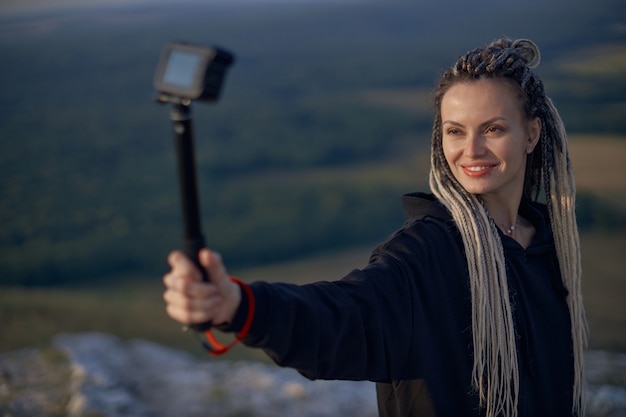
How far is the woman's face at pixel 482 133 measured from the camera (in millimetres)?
2158

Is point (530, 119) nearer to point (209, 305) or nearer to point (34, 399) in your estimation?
point (209, 305)

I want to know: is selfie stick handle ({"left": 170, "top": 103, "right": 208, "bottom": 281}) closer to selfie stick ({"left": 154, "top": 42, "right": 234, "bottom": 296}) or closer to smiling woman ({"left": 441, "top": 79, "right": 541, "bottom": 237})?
selfie stick ({"left": 154, "top": 42, "right": 234, "bottom": 296})

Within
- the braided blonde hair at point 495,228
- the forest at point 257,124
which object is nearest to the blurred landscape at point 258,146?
the forest at point 257,124

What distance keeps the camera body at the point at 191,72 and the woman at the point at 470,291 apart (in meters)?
0.39

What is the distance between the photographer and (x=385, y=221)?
9578mm

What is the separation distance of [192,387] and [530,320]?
2630 millimetres

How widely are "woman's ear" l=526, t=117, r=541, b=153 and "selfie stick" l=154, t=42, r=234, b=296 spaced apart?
1.20m

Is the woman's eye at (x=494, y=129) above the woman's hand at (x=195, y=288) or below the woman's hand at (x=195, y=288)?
above

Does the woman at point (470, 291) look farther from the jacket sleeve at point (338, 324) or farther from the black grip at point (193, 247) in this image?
the black grip at point (193, 247)

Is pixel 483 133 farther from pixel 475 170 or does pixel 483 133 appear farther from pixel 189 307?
pixel 189 307

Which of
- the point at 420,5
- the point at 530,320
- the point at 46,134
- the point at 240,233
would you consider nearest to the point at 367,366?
the point at 530,320

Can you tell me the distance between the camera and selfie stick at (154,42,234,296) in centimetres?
138

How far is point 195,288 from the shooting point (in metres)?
1.40

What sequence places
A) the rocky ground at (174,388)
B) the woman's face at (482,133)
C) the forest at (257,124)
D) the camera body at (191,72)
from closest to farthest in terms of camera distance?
the camera body at (191,72) → the woman's face at (482,133) → the rocky ground at (174,388) → the forest at (257,124)
